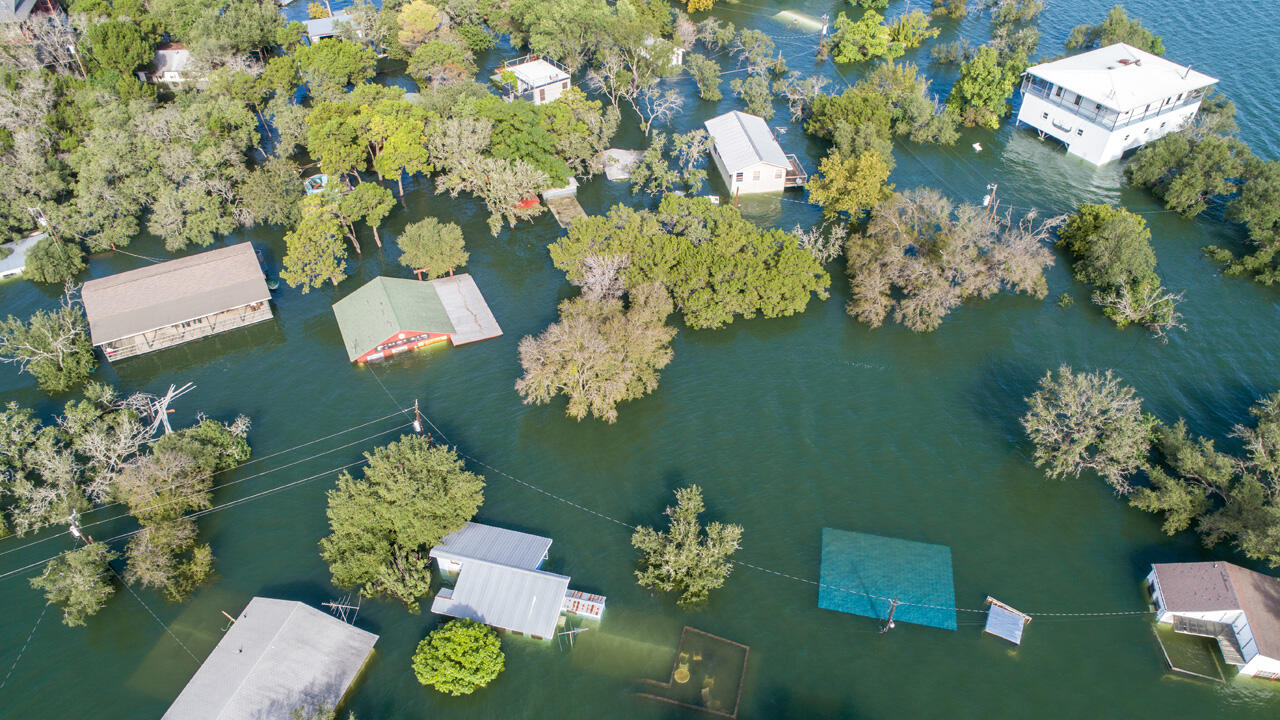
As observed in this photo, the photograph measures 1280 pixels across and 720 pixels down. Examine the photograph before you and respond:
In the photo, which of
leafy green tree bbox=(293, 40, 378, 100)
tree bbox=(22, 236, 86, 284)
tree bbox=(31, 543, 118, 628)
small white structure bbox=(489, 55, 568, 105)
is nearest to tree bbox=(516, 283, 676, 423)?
tree bbox=(31, 543, 118, 628)

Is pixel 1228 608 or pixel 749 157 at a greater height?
pixel 749 157

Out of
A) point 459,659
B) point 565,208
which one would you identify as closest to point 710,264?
point 565,208

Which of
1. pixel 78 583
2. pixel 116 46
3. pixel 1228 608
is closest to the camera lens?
pixel 1228 608

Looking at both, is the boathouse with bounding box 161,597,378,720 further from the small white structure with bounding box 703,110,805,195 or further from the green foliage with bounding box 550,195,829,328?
the small white structure with bounding box 703,110,805,195

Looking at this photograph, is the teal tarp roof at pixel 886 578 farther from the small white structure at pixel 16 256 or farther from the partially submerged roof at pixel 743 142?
the small white structure at pixel 16 256

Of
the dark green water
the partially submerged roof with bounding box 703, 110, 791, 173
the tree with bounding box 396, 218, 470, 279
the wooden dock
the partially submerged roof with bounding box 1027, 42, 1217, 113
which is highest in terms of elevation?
the partially submerged roof with bounding box 1027, 42, 1217, 113

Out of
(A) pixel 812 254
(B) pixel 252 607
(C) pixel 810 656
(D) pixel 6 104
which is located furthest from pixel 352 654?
(D) pixel 6 104

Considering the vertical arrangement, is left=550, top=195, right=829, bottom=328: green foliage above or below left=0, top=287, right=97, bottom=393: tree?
above

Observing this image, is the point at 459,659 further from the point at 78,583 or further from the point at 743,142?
the point at 743,142
